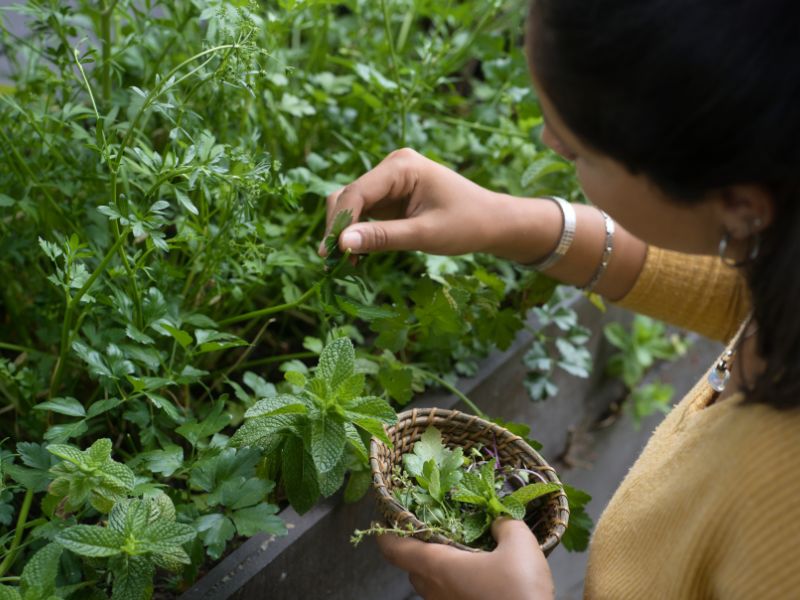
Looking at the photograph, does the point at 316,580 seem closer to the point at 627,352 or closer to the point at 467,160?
the point at 467,160

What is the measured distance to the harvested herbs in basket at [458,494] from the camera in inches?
35.3

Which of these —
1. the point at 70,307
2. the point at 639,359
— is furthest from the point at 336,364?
the point at 639,359

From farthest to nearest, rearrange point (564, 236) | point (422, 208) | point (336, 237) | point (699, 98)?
point (564, 236) → point (422, 208) → point (336, 237) → point (699, 98)

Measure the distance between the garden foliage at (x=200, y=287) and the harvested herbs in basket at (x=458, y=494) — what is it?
0.07 metres

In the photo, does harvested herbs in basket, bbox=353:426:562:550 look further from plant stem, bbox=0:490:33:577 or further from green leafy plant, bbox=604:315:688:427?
green leafy plant, bbox=604:315:688:427

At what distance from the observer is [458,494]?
0.90 m

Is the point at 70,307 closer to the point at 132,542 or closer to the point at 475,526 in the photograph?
the point at 132,542

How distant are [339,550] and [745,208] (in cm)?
70

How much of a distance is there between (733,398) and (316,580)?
1.90 ft

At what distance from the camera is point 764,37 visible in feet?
2.05

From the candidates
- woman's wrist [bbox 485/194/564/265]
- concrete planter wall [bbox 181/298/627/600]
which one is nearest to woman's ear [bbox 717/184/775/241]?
woman's wrist [bbox 485/194/564/265]

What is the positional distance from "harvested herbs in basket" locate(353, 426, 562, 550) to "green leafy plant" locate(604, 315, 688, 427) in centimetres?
98

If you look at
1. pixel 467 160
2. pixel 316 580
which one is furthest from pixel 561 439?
pixel 316 580

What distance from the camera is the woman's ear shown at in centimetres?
71
